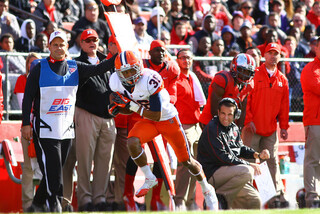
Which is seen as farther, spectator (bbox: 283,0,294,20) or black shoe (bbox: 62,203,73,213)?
spectator (bbox: 283,0,294,20)

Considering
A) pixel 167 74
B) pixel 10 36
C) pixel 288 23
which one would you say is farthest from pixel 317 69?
pixel 288 23

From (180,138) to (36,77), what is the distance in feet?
6.29

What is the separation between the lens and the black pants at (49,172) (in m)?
7.94

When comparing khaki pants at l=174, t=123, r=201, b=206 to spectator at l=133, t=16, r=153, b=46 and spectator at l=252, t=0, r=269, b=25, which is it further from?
spectator at l=252, t=0, r=269, b=25

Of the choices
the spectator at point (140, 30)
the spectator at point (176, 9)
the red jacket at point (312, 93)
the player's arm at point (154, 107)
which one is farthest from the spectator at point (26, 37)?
the red jacket at point (312, 93)

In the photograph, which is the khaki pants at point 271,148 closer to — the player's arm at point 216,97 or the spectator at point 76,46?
the player's arm at point 216,97

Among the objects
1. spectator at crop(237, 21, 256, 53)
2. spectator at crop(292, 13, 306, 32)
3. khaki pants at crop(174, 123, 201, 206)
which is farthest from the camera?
spectator at crop(292, 13, 306, 32)

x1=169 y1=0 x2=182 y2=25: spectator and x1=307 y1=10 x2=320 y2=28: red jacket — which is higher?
x1=169 y1=0 x2=182 y2=25: spectator

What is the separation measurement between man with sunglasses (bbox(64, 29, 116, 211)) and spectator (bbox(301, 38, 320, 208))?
122 inches

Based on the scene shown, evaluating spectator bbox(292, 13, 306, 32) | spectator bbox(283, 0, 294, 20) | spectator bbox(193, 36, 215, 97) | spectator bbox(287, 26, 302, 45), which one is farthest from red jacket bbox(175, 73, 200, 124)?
spectator bbox(283, 0, 294, 20)

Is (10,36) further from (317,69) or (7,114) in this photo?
(317,69)

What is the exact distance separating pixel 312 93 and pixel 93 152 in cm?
359

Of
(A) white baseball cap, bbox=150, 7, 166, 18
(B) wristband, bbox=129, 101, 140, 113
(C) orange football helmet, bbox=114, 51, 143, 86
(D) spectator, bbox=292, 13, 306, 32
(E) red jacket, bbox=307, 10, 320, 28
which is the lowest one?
(E) red jacket, bbox=307, 10, 320, 28

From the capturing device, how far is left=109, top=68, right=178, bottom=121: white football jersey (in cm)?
821
